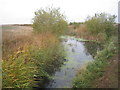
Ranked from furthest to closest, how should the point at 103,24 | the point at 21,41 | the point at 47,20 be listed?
the point at 103,24, the point at 47,20, the point at 21,41

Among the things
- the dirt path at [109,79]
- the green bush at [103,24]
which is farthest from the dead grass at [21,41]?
the green bush at [103,24]

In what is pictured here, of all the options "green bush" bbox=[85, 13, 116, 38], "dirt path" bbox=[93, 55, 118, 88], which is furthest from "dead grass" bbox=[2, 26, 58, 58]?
"green bush" bbox=[85, 13, 116, 38]

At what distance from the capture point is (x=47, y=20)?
42.9 ft

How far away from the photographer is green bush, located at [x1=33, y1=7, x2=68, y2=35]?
42.4ft

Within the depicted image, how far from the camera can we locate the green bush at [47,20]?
12.9m

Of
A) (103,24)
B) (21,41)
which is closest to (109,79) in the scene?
(21,41)

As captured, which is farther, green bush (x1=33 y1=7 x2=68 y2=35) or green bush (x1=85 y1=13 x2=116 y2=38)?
green bush (x1=85 y1=13 x2=116 y2=38)

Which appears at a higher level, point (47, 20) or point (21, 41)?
point (47, 20)

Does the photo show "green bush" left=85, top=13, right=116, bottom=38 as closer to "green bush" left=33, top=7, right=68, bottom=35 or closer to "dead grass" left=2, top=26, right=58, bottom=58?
"green bush" left=33, top=7, right=68, bottom=35

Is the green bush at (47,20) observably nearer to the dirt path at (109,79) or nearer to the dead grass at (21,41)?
the dead grass at (21,41)

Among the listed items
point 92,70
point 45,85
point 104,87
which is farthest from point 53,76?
point 104,87

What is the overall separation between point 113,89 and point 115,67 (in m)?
1.60

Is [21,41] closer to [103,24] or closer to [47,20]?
[47,20]

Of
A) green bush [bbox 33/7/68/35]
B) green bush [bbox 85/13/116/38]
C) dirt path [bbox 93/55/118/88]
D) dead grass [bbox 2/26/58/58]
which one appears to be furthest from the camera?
green bush [bbox 85/13/116/38]
